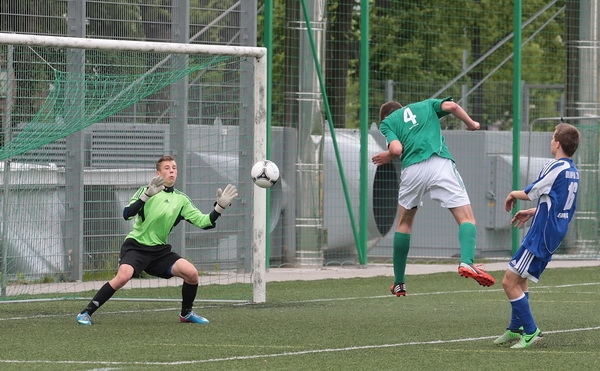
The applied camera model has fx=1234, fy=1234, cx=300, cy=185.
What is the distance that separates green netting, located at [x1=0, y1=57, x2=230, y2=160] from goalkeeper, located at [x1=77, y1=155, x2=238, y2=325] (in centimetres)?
175

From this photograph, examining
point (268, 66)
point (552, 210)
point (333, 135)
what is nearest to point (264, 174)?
point (552, 210)

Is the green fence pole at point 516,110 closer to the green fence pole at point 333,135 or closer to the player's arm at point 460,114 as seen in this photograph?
the green fence pole at point 333,135

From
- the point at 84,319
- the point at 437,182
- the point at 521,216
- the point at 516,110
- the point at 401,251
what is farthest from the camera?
the point at 516,110

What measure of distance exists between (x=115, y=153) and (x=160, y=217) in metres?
3.53

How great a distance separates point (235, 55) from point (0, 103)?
8.35 feet

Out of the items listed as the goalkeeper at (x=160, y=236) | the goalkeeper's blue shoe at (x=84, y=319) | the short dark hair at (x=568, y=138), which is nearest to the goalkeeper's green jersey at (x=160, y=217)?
the goalkeeper at (x=160, y=236)

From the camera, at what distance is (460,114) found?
10711 millimetres

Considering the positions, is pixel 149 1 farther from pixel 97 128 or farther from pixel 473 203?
pixel 473 203

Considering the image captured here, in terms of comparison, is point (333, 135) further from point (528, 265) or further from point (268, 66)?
point (528, 265)

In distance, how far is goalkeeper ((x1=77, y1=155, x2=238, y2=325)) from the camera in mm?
10648

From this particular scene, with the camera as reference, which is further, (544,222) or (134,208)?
(134,208)

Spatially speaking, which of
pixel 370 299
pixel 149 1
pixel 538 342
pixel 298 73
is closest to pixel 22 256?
pixel 370 299

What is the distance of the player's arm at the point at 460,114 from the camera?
10641 millimetres

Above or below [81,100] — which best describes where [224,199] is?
below
